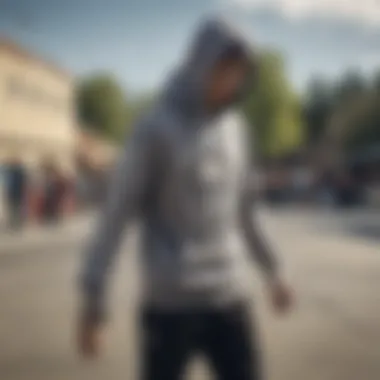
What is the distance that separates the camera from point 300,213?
98cm

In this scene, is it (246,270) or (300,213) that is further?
(300,213)

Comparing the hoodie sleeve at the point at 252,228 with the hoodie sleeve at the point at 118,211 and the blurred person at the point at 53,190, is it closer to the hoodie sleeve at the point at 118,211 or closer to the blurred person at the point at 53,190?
the hoodie sleeve at the point at 118,211

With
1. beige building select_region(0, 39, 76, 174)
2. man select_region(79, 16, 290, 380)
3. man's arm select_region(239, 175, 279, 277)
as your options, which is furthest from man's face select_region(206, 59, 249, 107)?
beige building select_region(0, 39, 76, 174)

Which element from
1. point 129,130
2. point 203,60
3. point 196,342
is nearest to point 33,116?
point 129,130

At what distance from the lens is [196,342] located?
0.84m

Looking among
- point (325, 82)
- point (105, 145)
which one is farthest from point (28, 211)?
point (325, 82)

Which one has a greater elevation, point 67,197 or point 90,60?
point 90,60

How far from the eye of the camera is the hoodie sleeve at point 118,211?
80cm

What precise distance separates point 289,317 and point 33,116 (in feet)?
1.43

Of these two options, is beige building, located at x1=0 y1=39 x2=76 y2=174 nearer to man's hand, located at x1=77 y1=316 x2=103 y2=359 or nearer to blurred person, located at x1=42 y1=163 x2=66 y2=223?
blurred person, located at x1=42 y1=163 x2=66 y2=223

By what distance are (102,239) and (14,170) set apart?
0.72 feet

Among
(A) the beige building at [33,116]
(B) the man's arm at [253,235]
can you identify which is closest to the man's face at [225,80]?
(B) the man's arm at [253,235]

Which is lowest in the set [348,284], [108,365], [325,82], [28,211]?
[108,365]

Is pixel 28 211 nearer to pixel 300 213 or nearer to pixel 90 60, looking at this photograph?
pixel 90 60
